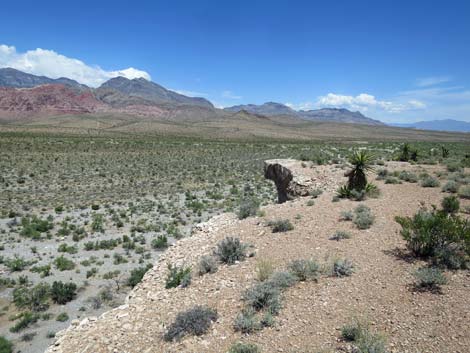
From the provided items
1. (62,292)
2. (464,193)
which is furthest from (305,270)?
(464,193)

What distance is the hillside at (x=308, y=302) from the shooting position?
5398 millimetres

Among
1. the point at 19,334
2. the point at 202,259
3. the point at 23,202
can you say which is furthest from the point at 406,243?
the point at 23,202

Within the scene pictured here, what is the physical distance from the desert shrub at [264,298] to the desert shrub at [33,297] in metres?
6.75

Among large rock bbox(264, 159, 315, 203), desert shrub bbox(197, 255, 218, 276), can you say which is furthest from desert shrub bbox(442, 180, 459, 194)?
desert shrub bbox(197, 255, 218, 276)

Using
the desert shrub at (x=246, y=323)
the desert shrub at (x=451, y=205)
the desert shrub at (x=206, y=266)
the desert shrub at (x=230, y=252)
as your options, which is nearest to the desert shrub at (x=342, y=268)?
the desert shrub at (x=246, y=323)

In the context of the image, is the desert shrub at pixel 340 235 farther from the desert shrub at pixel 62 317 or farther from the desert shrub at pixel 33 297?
the desert shrub at pixel 33 297

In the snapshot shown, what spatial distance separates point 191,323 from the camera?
20.2ft

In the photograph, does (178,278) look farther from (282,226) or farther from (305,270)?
(282,226)

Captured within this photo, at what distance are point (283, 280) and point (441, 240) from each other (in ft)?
12.3

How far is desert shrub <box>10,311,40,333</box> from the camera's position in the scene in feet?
28.5

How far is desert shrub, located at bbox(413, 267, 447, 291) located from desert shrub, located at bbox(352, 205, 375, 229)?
10.6 feet

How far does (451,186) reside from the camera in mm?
12719

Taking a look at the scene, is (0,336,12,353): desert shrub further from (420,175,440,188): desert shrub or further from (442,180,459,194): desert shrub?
(420,175,440,188): desert shrub

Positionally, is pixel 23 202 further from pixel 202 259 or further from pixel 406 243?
pixel 406 243
